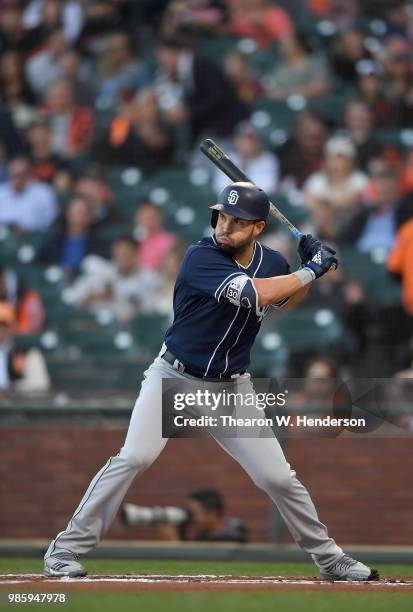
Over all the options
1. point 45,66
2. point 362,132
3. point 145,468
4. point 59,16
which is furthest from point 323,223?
point 145,468

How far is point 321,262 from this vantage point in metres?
5.57

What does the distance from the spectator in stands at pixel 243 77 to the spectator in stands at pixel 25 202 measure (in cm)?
204

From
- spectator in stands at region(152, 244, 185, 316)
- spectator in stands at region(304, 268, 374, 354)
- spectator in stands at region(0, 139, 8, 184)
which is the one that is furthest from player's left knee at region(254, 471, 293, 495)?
spectator in stands at region(0, 139, 8, 184)

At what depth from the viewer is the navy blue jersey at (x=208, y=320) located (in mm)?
5457

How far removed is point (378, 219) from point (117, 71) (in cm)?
366

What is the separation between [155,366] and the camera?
559 centimetres

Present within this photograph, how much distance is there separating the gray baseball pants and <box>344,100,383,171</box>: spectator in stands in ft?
20.1

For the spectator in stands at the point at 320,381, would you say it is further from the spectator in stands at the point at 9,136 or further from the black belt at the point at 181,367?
the spectator in stands at the point at 9,136

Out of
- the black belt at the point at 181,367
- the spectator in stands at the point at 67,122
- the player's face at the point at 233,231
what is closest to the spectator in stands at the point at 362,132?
the spectator in stands at the point at 67,122

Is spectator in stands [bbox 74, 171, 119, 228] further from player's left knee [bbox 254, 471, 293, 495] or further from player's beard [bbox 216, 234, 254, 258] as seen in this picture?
player's left knee [bbox 254, 471, 293, 495]

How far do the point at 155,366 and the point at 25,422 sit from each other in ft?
11.9

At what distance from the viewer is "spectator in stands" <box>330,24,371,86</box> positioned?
1220cm

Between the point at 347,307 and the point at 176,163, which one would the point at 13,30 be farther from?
the point at 347,307

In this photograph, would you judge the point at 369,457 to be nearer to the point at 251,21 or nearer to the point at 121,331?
the point at 121,331
